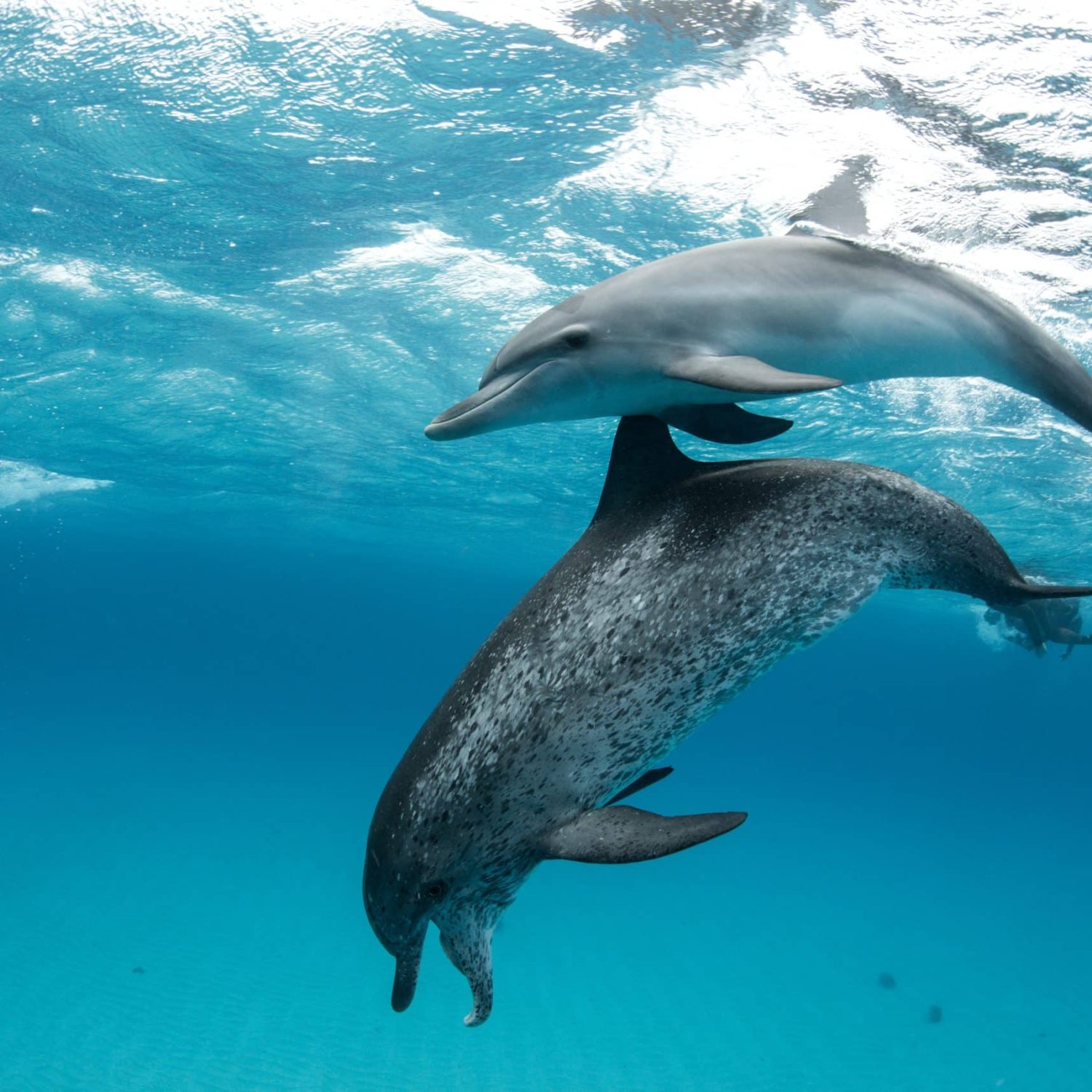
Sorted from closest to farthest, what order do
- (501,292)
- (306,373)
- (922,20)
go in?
(922,20), (501,292), (306,373)

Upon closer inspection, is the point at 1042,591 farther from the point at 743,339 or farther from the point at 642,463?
the point at 642,463

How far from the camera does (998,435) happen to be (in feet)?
60.3

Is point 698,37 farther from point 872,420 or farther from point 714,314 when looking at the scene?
point 872,420

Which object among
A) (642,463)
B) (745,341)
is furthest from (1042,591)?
(642,463)

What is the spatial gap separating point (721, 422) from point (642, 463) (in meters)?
0.34

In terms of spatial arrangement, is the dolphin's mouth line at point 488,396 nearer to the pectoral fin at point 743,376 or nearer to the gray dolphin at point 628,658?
the pectoral fin at point 743,376

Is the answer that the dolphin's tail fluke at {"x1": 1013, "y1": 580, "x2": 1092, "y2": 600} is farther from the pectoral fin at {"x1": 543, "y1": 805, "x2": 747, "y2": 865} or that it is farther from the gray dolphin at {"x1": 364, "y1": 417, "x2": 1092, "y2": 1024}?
the pectoral fin at {"x1": 543, "y1": 805, "x2": 747, "y2": 865}

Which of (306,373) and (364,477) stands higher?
(306,373)

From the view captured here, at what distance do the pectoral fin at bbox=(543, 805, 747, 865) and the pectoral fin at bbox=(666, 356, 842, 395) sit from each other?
1.29 m

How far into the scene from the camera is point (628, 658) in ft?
9.15

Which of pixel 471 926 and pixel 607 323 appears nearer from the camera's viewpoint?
pixel 607 323

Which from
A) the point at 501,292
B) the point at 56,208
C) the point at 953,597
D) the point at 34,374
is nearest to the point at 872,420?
the point at 501,292

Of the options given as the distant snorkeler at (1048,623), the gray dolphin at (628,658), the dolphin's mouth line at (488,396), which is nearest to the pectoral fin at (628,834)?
the gray dolphin at (628,658)

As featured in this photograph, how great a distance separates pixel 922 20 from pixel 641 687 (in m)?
8.30
